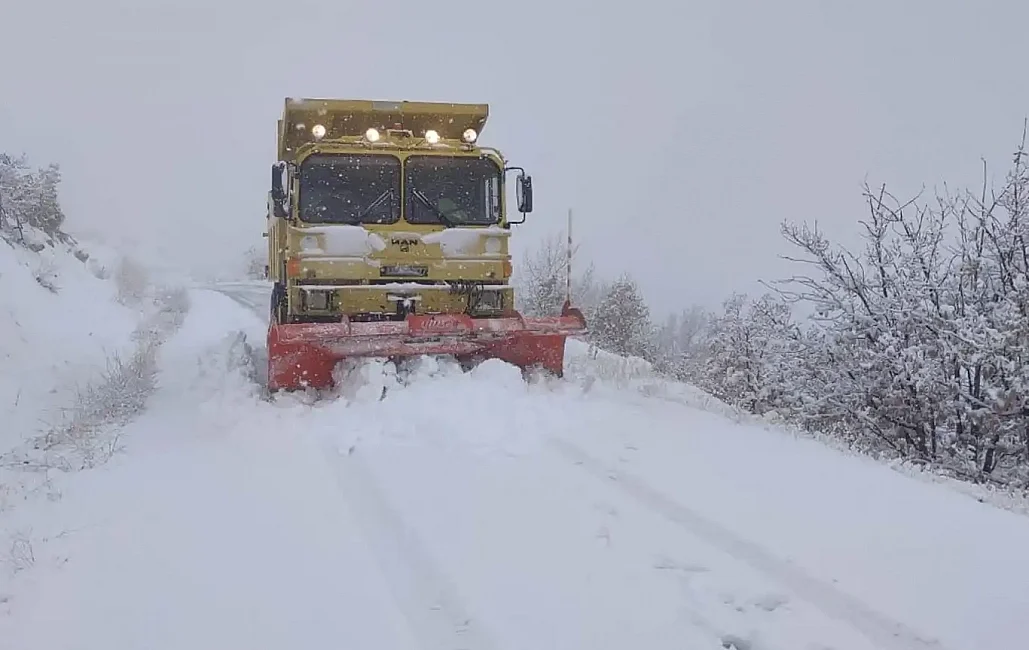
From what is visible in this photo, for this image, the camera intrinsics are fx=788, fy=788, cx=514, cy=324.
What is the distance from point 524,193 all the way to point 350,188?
72.6 inches

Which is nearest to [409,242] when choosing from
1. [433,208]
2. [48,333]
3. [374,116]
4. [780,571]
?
[433,208]

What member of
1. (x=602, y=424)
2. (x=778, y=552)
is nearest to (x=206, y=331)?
(x=602, y=424)

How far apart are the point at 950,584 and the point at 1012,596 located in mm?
203

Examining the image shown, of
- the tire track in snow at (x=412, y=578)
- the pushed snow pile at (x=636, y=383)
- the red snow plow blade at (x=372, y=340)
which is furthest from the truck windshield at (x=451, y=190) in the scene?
the tire track in snow at (x=412, y=578)

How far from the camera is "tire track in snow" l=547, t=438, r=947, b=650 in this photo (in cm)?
269

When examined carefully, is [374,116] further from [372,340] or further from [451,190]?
[372,340]

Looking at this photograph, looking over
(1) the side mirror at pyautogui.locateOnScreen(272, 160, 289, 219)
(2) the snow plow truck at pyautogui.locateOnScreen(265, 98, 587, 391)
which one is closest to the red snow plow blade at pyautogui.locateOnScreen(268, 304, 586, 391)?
(2) the snow plow truck at pyautogui.locateOnScreen(265, 98, 587, 391)

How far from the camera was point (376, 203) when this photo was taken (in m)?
8.15

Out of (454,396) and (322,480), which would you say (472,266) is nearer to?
(454,396)

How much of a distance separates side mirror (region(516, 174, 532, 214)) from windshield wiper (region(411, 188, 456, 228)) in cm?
80

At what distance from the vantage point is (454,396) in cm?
638

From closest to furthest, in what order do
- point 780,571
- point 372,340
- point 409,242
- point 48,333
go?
point 780,571 → point 372,340 → point 409,242 → point 48,333

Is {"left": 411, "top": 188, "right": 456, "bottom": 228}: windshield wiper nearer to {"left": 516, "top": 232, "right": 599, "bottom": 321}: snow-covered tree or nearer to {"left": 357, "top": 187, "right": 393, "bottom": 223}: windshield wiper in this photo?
{"left": 357, "top": 187, "right": 393, "bottom": 223}: windshield wiper

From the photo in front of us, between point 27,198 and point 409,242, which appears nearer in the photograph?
point 409,242
